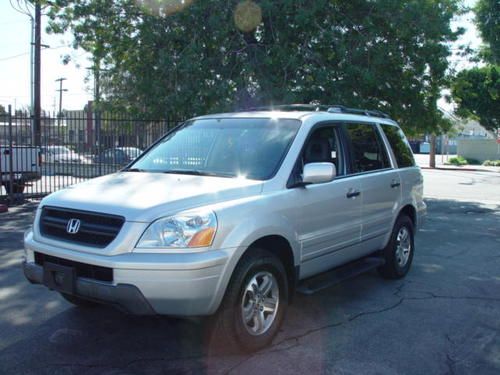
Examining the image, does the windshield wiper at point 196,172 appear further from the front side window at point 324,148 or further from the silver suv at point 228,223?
the front side window at point 324,148

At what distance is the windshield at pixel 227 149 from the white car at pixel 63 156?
36.5ft

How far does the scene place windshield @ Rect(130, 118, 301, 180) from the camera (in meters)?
4.55

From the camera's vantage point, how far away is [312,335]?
4.46 m

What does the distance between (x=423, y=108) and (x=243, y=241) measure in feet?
41.3

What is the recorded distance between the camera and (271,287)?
426 cm

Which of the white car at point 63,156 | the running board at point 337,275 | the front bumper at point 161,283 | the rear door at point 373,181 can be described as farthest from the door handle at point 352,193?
the white car at point 63,156

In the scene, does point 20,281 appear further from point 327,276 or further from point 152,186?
point 327,276

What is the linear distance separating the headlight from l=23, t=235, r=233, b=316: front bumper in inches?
2.9

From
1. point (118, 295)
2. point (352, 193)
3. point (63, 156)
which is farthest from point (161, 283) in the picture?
point (63, 156)

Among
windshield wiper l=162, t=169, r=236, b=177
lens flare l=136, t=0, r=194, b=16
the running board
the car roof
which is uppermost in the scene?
lens flare l=136, t=0, r=194, b=16

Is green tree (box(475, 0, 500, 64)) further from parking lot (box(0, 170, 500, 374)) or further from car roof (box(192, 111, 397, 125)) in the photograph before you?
car roof (box(192, 111, 397, 125))

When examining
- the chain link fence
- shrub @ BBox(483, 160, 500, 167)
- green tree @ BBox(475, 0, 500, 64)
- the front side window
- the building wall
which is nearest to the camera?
the front side window

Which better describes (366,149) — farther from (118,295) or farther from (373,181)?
(118,295)

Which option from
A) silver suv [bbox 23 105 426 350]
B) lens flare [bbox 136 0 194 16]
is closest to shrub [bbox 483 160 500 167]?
lens flare [bbox 136 0 194 16]
